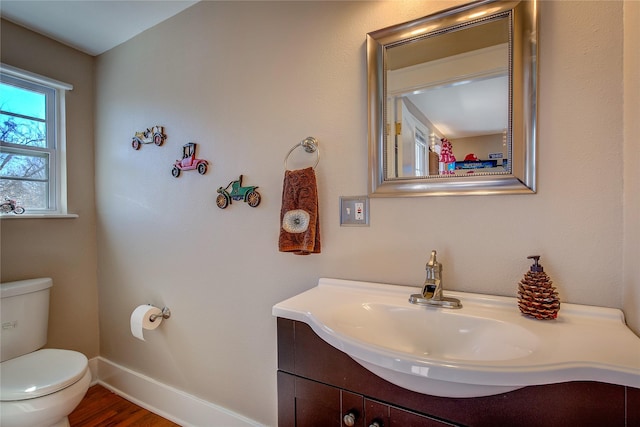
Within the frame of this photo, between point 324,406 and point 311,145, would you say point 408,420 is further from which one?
point 311,145

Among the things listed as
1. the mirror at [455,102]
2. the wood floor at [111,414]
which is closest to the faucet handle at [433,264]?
the mirror at [455,102]

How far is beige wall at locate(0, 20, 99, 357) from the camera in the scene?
1876mm

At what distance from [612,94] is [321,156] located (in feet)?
3.10

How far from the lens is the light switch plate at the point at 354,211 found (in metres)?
1.23

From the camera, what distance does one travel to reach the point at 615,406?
592 mm

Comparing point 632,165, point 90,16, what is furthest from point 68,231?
point 632,165

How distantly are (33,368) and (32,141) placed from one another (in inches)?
55.7

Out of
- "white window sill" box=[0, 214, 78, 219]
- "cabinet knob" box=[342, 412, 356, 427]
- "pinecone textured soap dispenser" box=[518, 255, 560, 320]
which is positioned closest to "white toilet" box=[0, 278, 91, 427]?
"white window sill" box=[0, 214, 78, 219]

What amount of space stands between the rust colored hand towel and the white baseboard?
3.18ft

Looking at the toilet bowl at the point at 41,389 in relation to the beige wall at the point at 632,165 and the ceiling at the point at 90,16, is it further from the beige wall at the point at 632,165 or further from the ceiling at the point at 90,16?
the beige wall at the point at 632,165

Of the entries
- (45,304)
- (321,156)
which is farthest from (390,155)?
(45,304)

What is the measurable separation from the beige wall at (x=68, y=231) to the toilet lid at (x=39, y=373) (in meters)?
0.47

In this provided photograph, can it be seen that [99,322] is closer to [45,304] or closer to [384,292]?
[45,304]

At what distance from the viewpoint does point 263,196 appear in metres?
1.47
